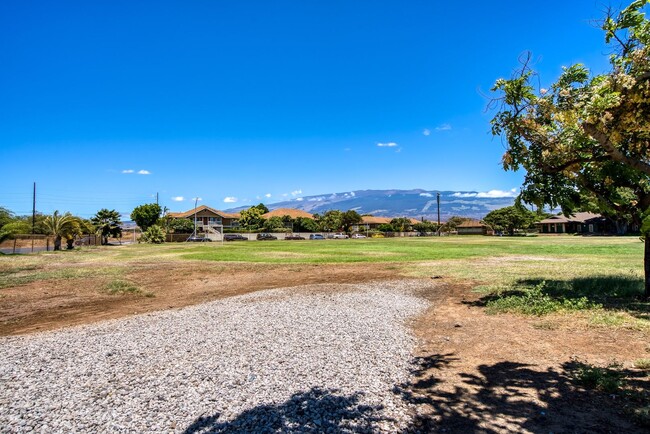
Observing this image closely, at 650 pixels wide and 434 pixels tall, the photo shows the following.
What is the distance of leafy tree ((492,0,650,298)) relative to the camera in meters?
5.32

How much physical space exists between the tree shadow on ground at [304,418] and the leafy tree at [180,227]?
8719cm

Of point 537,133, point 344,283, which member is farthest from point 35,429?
point 344,283

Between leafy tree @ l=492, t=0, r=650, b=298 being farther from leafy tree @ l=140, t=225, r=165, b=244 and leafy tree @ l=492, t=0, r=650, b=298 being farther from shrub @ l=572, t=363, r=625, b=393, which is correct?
leafy tree @ l=140, t=225, r=165, b=244

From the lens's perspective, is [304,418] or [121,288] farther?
[121,288]

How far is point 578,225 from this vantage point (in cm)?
9069

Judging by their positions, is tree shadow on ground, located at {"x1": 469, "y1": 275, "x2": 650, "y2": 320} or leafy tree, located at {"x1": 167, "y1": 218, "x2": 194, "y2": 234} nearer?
tree shadow on ground, located at {"x1": 469, "y1": 275, "x2": 650, "y2": 320}

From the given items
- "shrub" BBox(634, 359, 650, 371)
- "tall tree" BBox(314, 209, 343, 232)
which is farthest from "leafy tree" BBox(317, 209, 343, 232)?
"shrub" BBox(634, 359, 650, 371)

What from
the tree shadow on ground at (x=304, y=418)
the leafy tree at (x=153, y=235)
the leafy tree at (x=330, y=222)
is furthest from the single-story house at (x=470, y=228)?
the tree shadow on ground at (x=304, y=418)

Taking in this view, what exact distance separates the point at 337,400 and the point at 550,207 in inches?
345

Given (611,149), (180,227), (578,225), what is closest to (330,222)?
(180,227)

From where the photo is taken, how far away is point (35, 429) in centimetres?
420

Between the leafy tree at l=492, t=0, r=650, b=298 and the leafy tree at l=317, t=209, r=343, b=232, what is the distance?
97.4 m

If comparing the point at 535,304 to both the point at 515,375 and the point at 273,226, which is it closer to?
the point at 515,375

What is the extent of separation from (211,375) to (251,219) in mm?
98214
